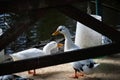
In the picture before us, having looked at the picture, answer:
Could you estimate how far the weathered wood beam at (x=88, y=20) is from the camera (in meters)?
4.42

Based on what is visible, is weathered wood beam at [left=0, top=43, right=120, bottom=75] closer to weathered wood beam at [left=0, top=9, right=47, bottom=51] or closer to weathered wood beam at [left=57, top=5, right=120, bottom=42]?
weathered wood beam at [left=57, top=5, right=120, bottom=42]

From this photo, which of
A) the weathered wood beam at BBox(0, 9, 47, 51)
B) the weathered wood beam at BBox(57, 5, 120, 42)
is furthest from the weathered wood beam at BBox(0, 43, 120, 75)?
the weathered wood beam at BBox(0, 9, 47, 51)

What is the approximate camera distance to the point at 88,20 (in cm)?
461

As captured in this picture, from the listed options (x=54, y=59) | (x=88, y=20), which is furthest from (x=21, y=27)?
(x=88, y=20)

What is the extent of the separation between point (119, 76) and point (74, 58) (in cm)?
112

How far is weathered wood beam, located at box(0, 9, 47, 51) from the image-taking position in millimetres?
4301

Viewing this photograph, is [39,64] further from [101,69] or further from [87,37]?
[87,37]

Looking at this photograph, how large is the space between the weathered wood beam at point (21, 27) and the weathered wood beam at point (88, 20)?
0.85ft

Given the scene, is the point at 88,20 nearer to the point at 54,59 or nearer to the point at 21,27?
the point at 54,59

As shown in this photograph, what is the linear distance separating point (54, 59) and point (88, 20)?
0.63 meters

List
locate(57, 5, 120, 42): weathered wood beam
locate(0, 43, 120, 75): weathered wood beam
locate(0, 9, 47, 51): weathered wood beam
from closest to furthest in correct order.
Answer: locate(0, 9, 47, 51): weathered wood beam < locate(57, 5, 120, 42): weathered wood beam < locate(0, 43, 120, 75): weathered wood beam

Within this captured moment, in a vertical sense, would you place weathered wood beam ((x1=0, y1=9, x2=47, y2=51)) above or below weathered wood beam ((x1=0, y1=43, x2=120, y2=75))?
above

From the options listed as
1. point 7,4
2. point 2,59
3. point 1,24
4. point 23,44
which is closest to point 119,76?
point 2,59

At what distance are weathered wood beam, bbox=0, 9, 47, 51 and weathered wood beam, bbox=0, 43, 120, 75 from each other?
31cm
